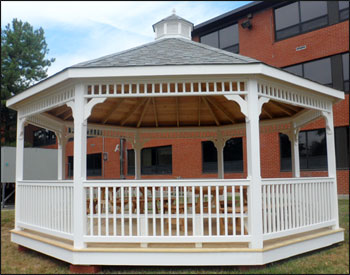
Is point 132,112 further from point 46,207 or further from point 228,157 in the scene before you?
point 228,157

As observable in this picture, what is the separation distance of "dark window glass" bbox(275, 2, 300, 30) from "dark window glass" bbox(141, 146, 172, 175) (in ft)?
32.4

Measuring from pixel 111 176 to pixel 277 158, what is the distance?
13896 millimetres

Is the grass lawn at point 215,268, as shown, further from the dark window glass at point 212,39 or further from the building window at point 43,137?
the building window at point 43,137

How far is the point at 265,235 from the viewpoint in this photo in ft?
18.2

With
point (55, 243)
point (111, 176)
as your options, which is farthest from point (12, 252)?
point (111, 176)

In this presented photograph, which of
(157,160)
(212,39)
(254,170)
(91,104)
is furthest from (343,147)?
(91,104)

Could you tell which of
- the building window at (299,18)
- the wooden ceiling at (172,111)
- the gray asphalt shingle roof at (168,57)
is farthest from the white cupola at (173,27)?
the building window at (299,18)

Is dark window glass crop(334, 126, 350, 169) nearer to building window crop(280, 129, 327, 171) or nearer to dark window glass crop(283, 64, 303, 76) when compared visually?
building window crop(280, 129, 327, 171)

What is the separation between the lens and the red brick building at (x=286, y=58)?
15.0 m

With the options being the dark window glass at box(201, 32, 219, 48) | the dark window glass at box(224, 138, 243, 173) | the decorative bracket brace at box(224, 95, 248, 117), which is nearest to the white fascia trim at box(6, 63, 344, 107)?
the decorative bracket brace at box(224, 95, 248, 117)

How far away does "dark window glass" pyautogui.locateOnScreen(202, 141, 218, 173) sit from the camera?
1981 cm

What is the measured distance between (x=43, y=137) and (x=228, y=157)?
73.4 feet

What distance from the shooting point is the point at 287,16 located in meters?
16.9

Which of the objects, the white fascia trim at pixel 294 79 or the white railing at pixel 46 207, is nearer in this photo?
the white fascia trim at pixel 294 79
